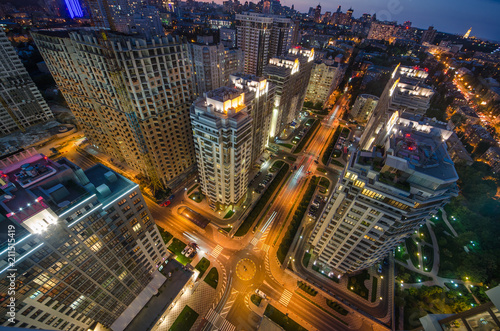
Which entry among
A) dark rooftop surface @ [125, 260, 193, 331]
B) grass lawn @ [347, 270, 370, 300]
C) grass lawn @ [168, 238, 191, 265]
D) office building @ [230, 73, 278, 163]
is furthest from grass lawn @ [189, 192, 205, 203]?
grass lawn @ [347, 270, 370, 300]

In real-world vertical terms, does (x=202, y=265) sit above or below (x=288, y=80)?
below

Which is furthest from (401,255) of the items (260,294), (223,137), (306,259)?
(223,137)

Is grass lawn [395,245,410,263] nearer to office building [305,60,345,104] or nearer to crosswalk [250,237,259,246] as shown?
crosswalk [250,237,259,246]

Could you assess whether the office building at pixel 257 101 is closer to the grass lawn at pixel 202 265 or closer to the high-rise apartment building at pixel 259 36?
the grass lawn at pixel 202 265

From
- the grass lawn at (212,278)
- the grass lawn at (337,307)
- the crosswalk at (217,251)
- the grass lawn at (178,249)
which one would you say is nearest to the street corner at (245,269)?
the grass lawn at (212,278)

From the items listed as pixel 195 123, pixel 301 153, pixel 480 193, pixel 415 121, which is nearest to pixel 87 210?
pixel 195 123

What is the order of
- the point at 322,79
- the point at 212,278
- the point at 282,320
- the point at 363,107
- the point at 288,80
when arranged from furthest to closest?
the point at 322,79 → the point at 363,107 → the point at 288,80 → the point at 212,278 → the point at 282,320

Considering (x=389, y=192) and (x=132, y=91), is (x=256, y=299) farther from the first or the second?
(x=132, y=91)

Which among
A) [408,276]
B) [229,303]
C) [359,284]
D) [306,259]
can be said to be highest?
[408,276]
